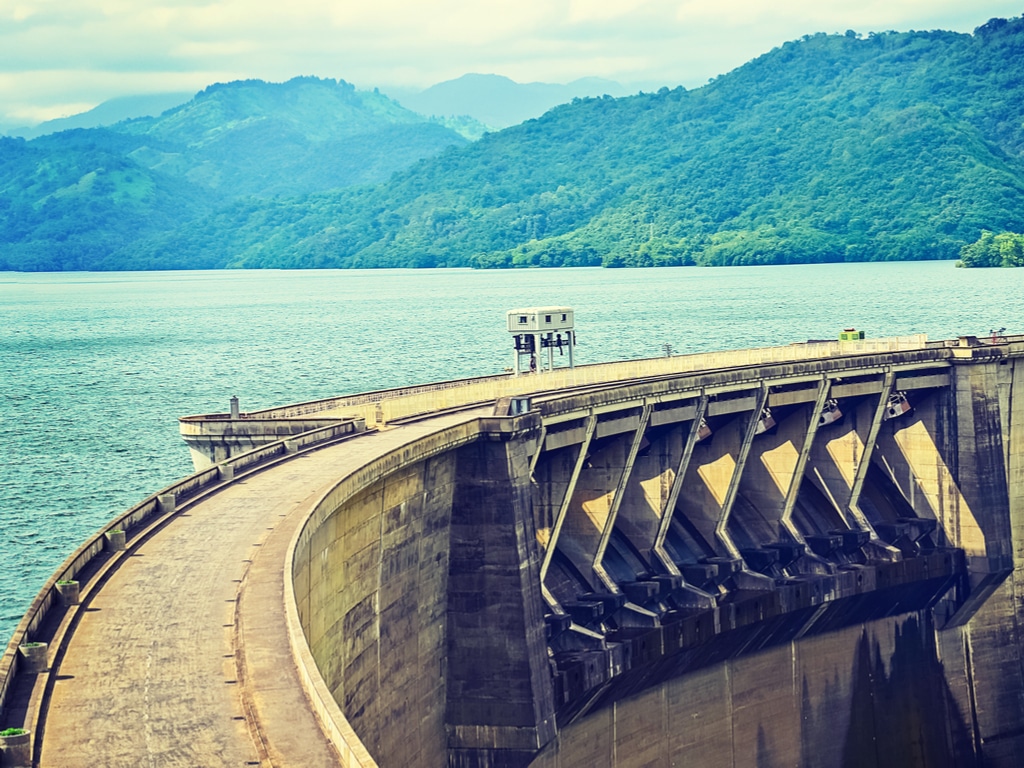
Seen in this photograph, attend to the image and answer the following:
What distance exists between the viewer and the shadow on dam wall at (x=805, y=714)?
161 feet

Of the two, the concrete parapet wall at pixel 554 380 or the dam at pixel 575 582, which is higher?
the concrete parapet wall at pixel 554 380

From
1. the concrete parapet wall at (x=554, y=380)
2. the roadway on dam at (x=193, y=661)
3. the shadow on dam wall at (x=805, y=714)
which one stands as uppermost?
the concrete parapet wall at (x=554, y=380)

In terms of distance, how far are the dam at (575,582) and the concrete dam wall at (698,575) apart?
112 mm

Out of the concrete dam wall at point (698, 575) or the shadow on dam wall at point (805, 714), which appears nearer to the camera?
the concrete dam wall at point (698, 575)

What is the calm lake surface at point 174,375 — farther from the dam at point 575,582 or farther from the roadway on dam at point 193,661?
the roadway on dam at point 193,661

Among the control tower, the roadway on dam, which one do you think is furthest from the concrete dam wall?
the control tower

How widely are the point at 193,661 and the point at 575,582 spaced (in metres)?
26.3

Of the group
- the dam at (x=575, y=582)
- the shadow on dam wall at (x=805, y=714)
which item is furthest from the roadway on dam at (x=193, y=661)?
the shadow on dam wall at (x=805, y=714)

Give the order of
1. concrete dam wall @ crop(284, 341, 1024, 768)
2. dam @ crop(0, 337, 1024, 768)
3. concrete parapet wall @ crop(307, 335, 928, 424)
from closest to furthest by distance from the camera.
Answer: dam @ crop(0, 337, 1024, 768) → concrete dam wall @ crop(284, 341, 1024, 768) → concrete parapet wall @ crop(307, 335, 928, 424)

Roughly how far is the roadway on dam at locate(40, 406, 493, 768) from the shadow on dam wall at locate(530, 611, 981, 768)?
14559 mm

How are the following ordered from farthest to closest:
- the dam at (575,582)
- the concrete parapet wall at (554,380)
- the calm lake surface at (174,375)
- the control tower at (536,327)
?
the calm lake surface at (174,375) → the control tower at (536,327) → the concrete parapet wall at (554,380) → the dam at (575,582)

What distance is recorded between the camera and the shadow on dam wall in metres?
49.1

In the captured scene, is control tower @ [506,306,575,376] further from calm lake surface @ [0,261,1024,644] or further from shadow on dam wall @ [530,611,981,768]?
calm lake surface @ [0,261,1024,644]

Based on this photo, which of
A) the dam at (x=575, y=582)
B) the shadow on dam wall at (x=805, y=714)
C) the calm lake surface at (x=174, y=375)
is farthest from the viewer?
the calm lake surface at (x=174, y=375)
